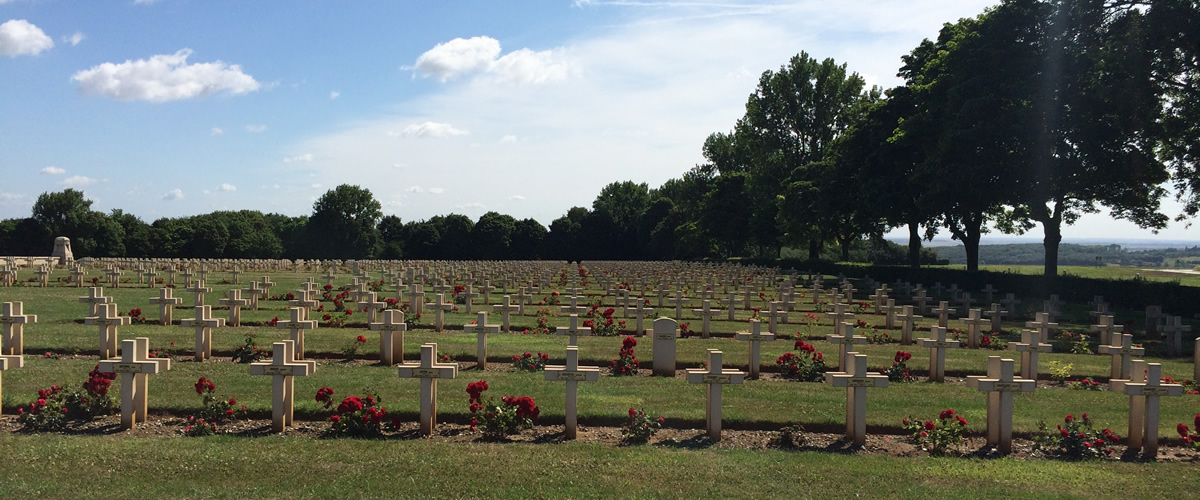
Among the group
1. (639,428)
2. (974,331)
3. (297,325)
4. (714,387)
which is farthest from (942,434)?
(974,331)

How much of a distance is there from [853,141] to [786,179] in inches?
432

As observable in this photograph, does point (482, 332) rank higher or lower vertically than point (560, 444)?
higher

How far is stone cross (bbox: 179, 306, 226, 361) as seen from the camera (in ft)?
37.7

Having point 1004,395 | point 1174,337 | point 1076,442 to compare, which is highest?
point 1004,395

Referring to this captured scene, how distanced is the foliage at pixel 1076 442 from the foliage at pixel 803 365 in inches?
144

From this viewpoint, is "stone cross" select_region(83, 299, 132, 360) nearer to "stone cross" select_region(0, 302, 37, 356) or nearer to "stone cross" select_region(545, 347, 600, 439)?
"stone cross" select_region(0, 302, 37, 356)

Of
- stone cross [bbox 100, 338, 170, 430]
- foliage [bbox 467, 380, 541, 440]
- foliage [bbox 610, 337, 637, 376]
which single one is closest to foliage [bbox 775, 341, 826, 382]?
foliage [bbox 610, 337, 637, 376]

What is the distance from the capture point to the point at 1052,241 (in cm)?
2791

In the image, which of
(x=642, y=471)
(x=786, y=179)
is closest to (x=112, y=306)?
(x=642, y=471)

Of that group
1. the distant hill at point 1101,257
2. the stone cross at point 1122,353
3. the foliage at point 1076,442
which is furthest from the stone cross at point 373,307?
the distant hill at point 1101,257

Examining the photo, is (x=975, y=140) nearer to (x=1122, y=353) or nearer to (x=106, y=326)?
(x=1122, y=353)

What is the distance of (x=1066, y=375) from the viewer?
12.1 m

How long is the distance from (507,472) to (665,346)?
16.5 ft

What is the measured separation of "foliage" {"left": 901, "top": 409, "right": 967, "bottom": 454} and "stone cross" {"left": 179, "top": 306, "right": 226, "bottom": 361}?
9.09 metres
